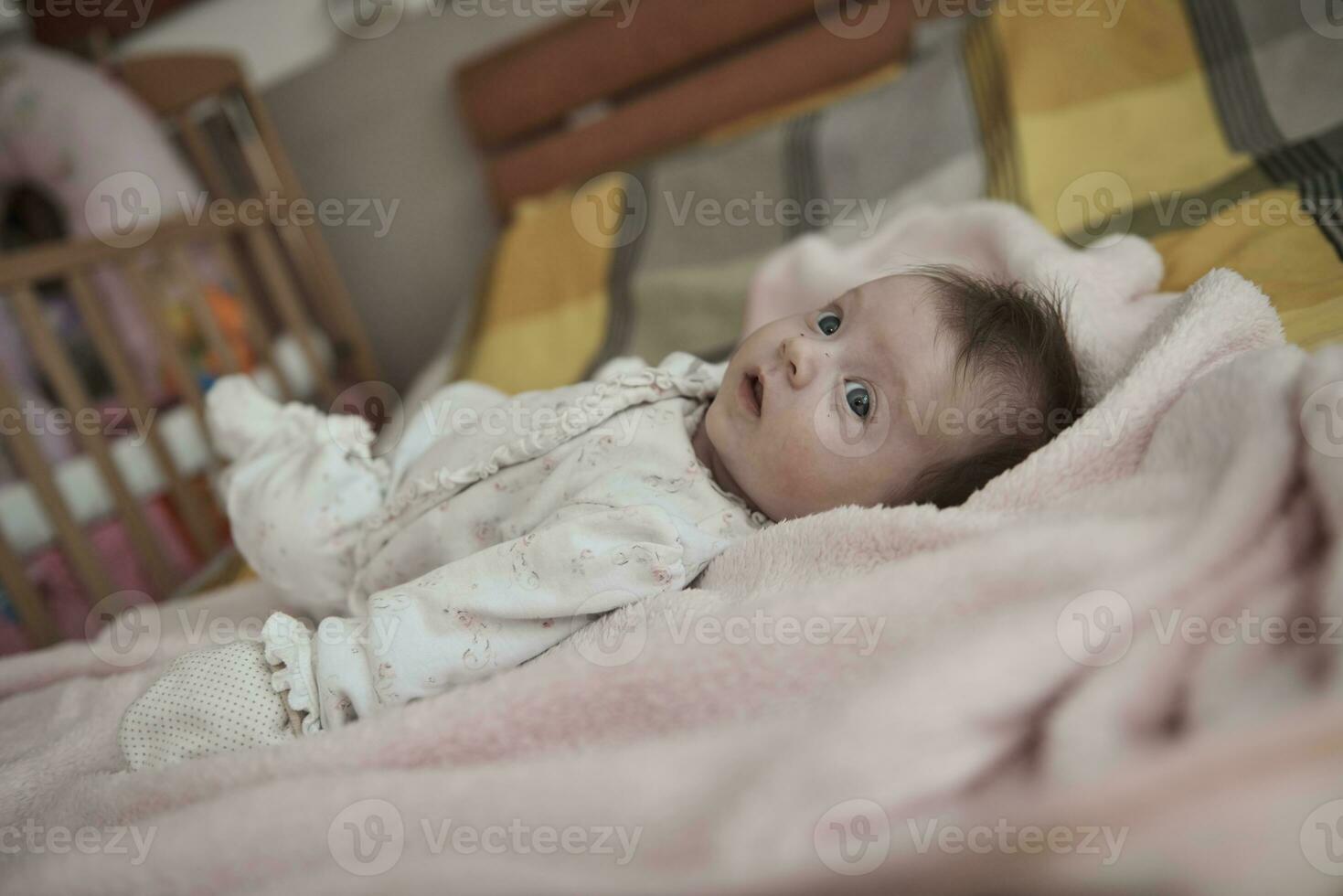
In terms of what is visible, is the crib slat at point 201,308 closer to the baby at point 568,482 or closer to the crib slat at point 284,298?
the crib slat at point 284,298

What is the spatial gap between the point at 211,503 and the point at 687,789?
1.60m

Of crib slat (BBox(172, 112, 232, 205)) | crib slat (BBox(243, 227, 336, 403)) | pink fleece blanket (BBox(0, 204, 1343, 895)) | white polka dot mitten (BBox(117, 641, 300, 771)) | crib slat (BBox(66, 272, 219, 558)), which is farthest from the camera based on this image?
crib slat (BBox(172, 112, 232, 205))

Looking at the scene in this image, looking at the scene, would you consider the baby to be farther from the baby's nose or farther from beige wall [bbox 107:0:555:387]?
beige wall [bbox 107:0:555:387]

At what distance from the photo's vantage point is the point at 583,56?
190 cm

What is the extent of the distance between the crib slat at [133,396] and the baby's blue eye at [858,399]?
1309 millimetres

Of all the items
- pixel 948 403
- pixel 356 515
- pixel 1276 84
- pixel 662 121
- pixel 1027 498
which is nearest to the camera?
pixel 1027 498

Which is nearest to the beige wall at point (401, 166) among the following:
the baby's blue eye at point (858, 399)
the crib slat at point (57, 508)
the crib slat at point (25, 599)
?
the crib slat at point (57, 508)

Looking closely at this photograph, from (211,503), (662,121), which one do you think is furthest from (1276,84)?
(211,503)

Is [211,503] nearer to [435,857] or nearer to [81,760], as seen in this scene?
[81,760]

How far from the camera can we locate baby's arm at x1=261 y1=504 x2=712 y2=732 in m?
0.73

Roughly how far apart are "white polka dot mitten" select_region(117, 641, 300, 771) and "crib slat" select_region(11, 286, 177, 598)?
798 mm

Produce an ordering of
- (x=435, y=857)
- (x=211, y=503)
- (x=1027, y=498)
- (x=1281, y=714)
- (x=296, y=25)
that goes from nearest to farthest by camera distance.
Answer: (x=1281, y=714) → (x=435, y=857) → (x=1027, y=498) → (x=211, y=503) → (x=296, y=25)

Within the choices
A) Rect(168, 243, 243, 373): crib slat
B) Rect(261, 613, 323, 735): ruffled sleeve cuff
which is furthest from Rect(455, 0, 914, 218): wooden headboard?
Rect(261, 613, 323, 735): ruffled sleeve cuff

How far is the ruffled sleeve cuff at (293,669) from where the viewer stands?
2.41 ft
